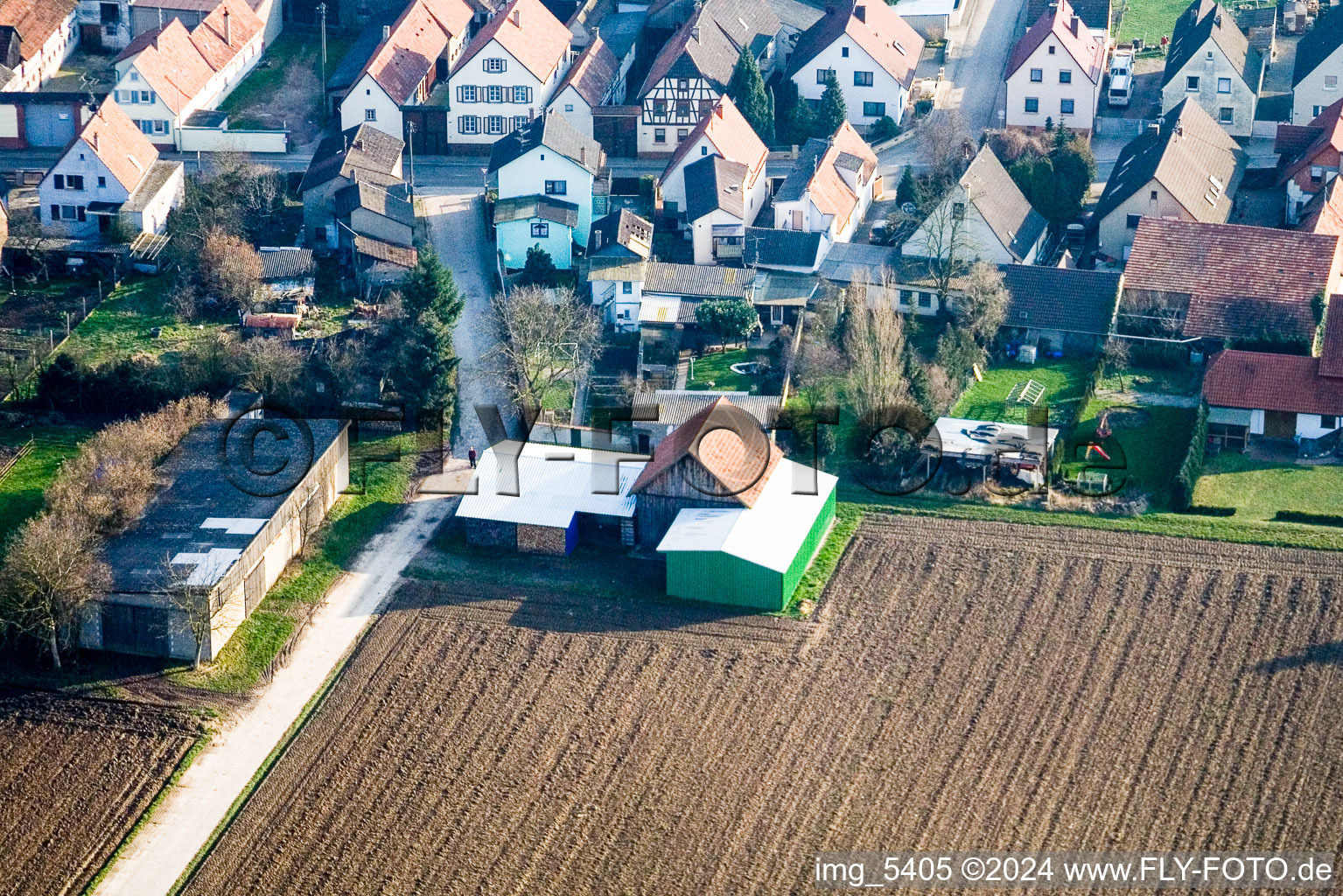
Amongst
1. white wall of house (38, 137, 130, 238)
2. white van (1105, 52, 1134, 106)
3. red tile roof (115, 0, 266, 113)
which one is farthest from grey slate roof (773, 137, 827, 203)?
red tile roof (115, 0, 266, 113)

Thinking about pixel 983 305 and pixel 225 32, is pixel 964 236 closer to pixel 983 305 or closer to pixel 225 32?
pixel 983 305

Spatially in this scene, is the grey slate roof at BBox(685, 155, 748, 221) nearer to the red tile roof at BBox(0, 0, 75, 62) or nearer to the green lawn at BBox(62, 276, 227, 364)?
the green lawn at BBox(62, 276, 227, 364)

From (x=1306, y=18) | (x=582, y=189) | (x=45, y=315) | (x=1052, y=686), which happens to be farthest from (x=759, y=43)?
(x=1052, y=686)

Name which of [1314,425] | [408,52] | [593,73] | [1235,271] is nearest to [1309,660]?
[1314,425]

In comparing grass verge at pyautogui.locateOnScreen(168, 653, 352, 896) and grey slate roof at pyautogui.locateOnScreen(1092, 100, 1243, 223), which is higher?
grey slate roof at pyautogui.locateOnScreen(1092, 100, 1243, 223)

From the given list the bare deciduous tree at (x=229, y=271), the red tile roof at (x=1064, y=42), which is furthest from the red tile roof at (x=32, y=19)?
the red tile roof at (x=1064, y=42)

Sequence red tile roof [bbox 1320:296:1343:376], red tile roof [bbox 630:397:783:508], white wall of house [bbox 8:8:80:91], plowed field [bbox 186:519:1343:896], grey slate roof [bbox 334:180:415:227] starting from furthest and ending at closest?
white wall of house [bbox 8:8:80:91]
grey slate roof [bbox 334:180:415:227]
red tile roof [bbox 1320:296:1343:376]
red tile roof [bbox 630:397:783:508]
plowed field [bbox 186:519:1343:896]

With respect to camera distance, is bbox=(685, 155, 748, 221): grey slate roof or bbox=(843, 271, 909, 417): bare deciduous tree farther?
bbox=(685, 155, 748, 221): grey slate roof
